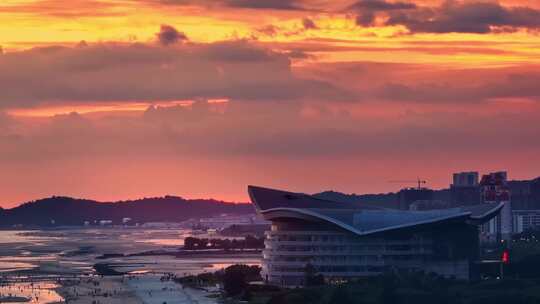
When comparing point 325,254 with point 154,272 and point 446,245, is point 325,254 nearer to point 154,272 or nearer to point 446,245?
point 446,245

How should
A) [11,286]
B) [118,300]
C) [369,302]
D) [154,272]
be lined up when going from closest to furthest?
[369,302], [118,300], [11,286], [154,272]

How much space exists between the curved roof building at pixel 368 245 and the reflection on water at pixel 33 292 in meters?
20.3

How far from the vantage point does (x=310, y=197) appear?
14100cm

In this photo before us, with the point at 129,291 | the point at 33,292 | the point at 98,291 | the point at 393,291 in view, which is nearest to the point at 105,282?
the point at 98,291

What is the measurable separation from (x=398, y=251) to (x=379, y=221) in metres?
3.37

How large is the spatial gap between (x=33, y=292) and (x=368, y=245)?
30.6 m

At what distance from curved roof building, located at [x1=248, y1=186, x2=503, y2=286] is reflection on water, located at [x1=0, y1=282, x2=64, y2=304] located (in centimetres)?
2030

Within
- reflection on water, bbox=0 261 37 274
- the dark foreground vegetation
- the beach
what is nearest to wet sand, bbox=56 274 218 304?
the beach

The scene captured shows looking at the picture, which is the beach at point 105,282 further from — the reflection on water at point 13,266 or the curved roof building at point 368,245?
the curved roof building at point 368,245

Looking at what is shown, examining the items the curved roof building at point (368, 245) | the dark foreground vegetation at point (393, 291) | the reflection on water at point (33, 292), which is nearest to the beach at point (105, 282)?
the reflection on water at point (33, 292)

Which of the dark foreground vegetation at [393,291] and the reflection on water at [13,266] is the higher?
the reflection on water at [13,266]

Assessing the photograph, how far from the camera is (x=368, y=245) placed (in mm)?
135125

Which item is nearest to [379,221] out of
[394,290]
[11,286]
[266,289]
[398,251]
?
[398,251]

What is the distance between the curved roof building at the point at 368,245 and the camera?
13462 centimetres
